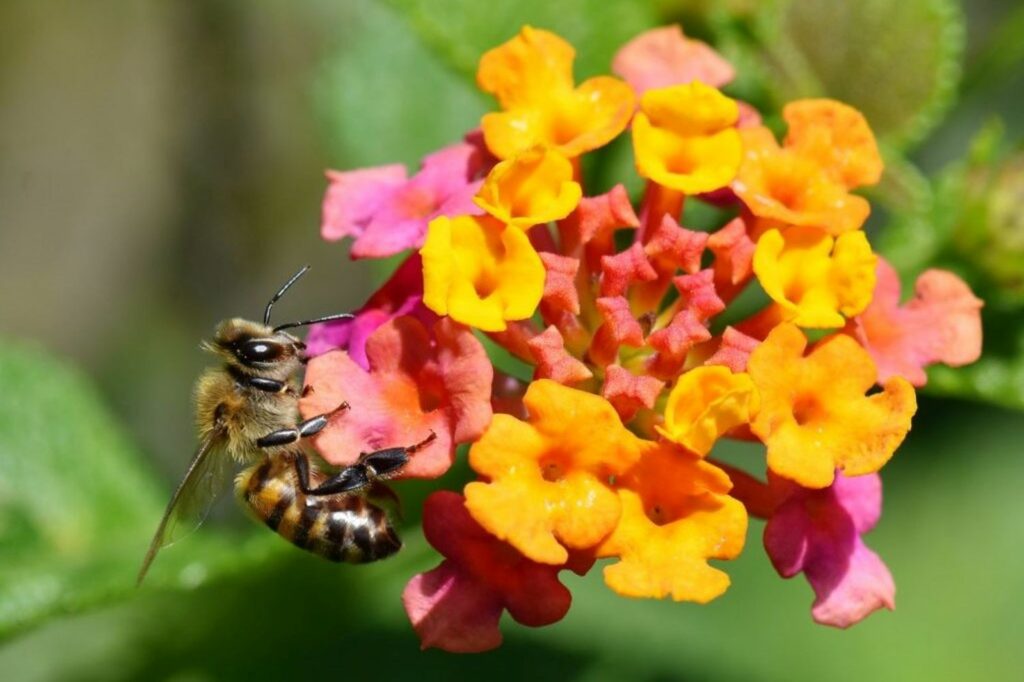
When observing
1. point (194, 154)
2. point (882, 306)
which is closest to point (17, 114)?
point (194, 154)

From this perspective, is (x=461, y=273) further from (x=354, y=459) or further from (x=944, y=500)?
(x=944, y=500)

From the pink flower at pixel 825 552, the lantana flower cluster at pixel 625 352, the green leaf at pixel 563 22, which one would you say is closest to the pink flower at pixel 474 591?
the lantana flower cluster at pixel 625 352

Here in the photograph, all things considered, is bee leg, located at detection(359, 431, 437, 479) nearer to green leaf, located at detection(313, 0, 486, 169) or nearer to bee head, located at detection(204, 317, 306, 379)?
bee head, located at detection(204, 317, 306, 379)

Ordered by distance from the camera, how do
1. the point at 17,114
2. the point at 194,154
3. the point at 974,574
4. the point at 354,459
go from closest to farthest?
the point at 354,459 < the point at 974,574 < the point at 194,154 < the point at 17,114

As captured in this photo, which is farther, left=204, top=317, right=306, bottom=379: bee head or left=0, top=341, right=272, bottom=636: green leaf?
left=0, top=341, right=272, bottom=636: green leaf

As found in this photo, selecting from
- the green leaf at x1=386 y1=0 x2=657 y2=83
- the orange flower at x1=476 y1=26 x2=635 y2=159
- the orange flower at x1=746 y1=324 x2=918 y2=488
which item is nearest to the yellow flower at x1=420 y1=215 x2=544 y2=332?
the orange flower at x1=476 y1=26 x2=635 y2=159

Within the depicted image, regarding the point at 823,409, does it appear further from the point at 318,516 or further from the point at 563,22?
the point at 563,22

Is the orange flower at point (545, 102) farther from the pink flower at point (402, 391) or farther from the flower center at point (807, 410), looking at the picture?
the flower center at point (807, 410)
